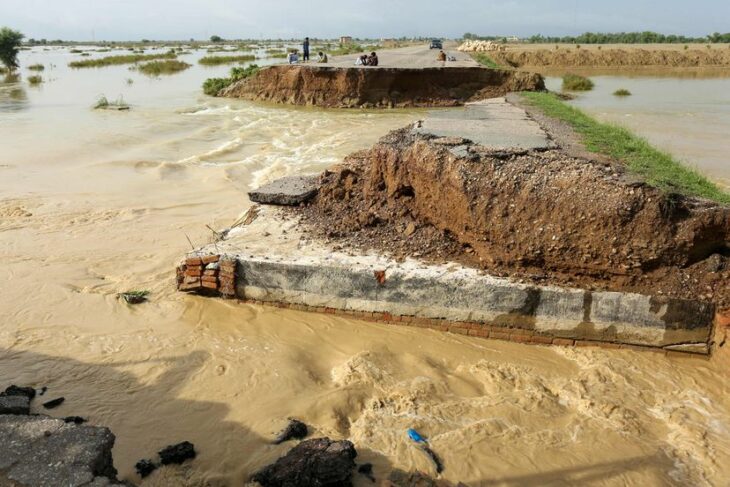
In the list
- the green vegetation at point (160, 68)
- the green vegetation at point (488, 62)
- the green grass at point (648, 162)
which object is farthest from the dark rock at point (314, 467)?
the green vegetation at point (160, 68)

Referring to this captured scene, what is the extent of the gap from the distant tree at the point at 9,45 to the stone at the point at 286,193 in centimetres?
3735

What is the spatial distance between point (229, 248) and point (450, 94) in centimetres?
1812

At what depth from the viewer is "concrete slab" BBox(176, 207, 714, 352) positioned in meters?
4.68

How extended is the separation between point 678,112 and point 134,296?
20906mm

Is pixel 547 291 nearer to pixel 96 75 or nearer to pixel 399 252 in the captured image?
pixel 399 252

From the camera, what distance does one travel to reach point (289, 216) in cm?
663

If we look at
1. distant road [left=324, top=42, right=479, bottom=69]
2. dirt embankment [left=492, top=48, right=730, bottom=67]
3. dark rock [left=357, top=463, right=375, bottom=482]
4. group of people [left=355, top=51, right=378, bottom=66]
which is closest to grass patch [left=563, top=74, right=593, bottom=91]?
distant road [left=324, top=42, right=479, bottom=69]

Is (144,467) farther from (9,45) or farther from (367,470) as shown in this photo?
(9,45)

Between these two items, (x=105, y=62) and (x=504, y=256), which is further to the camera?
(x=105, y=62)

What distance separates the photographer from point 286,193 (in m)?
7.04

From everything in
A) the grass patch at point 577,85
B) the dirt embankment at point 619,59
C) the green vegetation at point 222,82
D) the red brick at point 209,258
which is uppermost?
the dirt embankment at point 619,59

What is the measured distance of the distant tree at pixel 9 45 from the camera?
34594mm

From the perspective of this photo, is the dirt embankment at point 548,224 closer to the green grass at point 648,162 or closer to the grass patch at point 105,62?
the green grass at point 648,162

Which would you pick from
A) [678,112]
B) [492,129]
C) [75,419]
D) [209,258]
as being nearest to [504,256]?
[492,129]
